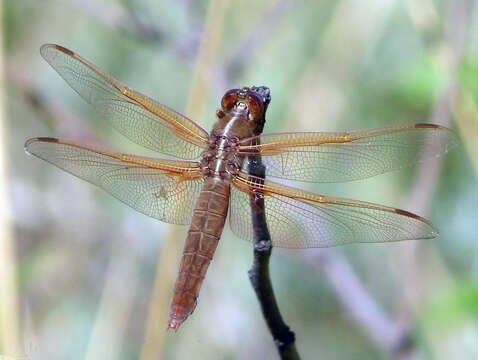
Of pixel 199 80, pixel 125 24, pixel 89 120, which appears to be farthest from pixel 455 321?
pixel 89 120

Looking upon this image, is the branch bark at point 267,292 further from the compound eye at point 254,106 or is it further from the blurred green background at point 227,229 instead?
Result: the blurred green background at point 227,229

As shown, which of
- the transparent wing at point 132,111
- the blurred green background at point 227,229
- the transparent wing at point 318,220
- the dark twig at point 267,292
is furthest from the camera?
the blurred green background at point 227,229

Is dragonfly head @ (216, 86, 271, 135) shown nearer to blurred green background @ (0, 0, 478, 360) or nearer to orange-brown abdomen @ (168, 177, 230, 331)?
orange-brown abdomen @ (168, 177, 230, 331)

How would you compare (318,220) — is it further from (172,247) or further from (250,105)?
(172,247)

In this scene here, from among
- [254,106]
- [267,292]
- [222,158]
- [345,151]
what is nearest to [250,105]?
[254,106]

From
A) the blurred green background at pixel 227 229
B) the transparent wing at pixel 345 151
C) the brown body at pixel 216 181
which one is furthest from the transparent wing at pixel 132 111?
the blurred green background at pixel 227 229

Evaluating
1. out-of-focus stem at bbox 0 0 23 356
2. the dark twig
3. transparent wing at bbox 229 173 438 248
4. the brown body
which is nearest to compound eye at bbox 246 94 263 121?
the brown body
